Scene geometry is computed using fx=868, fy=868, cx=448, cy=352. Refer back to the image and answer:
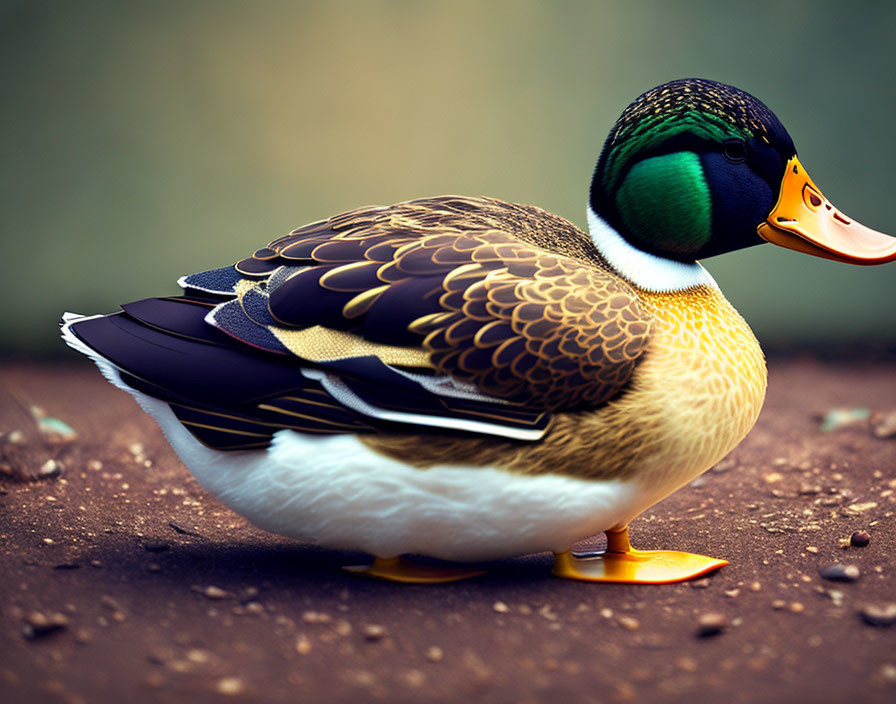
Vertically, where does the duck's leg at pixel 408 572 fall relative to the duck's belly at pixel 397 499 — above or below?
below

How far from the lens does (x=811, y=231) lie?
2338mm

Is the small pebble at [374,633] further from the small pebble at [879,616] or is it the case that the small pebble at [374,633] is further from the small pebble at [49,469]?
the small pebble at [49,469]

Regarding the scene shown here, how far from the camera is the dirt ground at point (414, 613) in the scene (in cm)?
182

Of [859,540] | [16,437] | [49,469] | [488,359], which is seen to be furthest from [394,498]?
[16,437]

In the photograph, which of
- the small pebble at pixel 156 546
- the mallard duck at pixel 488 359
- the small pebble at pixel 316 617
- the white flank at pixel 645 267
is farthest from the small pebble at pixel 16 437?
the white flank at pixel 645 267

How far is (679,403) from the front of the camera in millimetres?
2135

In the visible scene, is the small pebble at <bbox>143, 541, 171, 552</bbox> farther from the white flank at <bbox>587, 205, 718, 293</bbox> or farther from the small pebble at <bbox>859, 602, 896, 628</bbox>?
the small pebble at <bbox>859, 602, 896, 628</bbox>

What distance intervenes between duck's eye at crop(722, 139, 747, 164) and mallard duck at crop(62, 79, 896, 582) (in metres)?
0.01

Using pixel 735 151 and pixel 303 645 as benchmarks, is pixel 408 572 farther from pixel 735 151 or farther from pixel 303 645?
pixel 735 151

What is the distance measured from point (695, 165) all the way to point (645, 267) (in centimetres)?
30

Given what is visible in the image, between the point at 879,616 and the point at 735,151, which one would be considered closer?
the point at 879,616

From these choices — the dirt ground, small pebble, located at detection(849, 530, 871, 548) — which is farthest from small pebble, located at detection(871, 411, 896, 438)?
small pebble, located at detection(849, 530, 871, 548)

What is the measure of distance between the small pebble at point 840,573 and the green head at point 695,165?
930 millimetres

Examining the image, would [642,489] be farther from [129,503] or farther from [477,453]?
[129,503]
